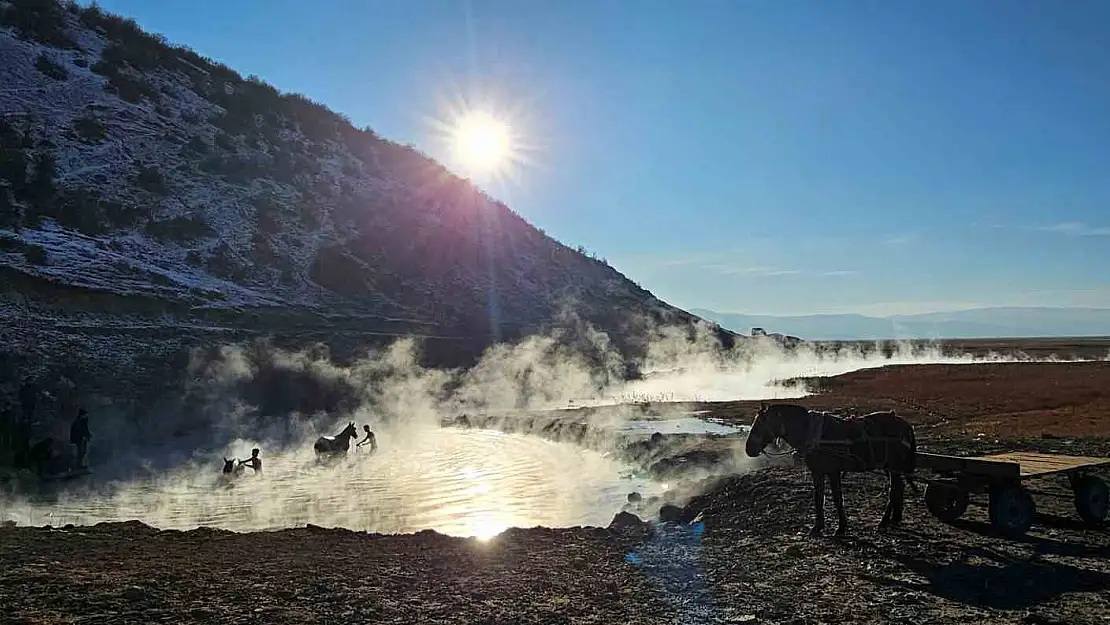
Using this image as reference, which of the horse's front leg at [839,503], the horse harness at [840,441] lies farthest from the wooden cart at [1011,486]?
the horse's front leg at [839,503]

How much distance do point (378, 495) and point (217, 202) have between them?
3693cm

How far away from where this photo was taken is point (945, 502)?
11.5 m

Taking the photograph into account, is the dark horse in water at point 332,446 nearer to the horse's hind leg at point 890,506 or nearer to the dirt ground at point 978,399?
the dirt ground at point 978,399

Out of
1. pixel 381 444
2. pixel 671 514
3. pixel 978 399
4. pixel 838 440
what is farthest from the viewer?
pixel 978 399

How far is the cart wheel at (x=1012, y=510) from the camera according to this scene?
1071 cm

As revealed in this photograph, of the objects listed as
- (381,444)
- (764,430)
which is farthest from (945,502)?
(381,444)

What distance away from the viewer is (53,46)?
53.7m

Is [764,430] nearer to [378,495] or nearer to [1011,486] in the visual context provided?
[1011,486]

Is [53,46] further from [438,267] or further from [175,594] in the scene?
[175,594]

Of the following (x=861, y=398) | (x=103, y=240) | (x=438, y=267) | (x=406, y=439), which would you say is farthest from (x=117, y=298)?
(x=861, y=398)

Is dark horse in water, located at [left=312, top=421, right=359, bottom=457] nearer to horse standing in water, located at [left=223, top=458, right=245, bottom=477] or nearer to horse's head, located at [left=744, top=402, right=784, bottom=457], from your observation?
horse standing in water, located at [left=223, top=458, right=245, bottom=477]

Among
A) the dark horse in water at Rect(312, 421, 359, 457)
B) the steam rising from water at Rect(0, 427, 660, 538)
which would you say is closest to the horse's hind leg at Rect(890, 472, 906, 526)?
the steam rising from water at Rect(0, 427, 660, 538)

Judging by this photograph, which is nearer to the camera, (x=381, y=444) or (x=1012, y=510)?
(x=1012, y=510)

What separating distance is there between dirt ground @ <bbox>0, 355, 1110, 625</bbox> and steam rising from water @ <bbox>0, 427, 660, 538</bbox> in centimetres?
256
